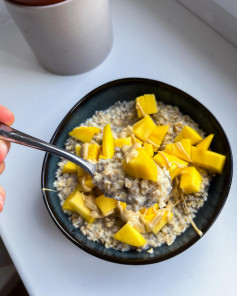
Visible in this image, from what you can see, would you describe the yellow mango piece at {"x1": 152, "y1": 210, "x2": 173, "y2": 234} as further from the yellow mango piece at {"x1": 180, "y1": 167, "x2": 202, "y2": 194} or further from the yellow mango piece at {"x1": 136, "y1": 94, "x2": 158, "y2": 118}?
the yellow mango piece at {"x1": 136, "y1": 94, "x2": 158, "y2": 118}

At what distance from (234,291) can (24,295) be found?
849 mm

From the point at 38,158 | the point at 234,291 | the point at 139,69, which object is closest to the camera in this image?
the point at 234,291

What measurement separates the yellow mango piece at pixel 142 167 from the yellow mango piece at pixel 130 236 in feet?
0.52

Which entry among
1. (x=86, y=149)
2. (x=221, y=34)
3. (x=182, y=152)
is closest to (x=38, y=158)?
(x=86, y=149)

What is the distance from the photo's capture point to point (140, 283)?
2.71 feet

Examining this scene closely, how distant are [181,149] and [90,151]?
239 mm

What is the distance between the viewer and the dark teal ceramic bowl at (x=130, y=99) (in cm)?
75

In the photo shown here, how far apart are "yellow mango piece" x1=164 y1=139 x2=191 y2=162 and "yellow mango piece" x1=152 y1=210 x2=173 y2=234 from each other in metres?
0.15

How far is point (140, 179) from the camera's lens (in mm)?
703

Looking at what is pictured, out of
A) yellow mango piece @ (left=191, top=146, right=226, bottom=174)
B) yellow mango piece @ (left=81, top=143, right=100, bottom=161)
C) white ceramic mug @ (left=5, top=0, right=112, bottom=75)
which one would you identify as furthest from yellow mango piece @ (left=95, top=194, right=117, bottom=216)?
white ceramic mug @ (left=5, top=0, right=112, bottom=75)

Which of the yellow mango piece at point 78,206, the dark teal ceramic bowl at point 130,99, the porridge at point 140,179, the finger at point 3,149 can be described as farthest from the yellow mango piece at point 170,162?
the finger at point 3,149

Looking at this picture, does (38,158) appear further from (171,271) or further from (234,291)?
(234,291)

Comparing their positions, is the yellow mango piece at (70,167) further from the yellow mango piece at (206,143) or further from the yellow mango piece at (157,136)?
the yellow mango piece at (206,143)

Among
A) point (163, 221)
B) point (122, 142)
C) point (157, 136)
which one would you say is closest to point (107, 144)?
point (122, 142)
